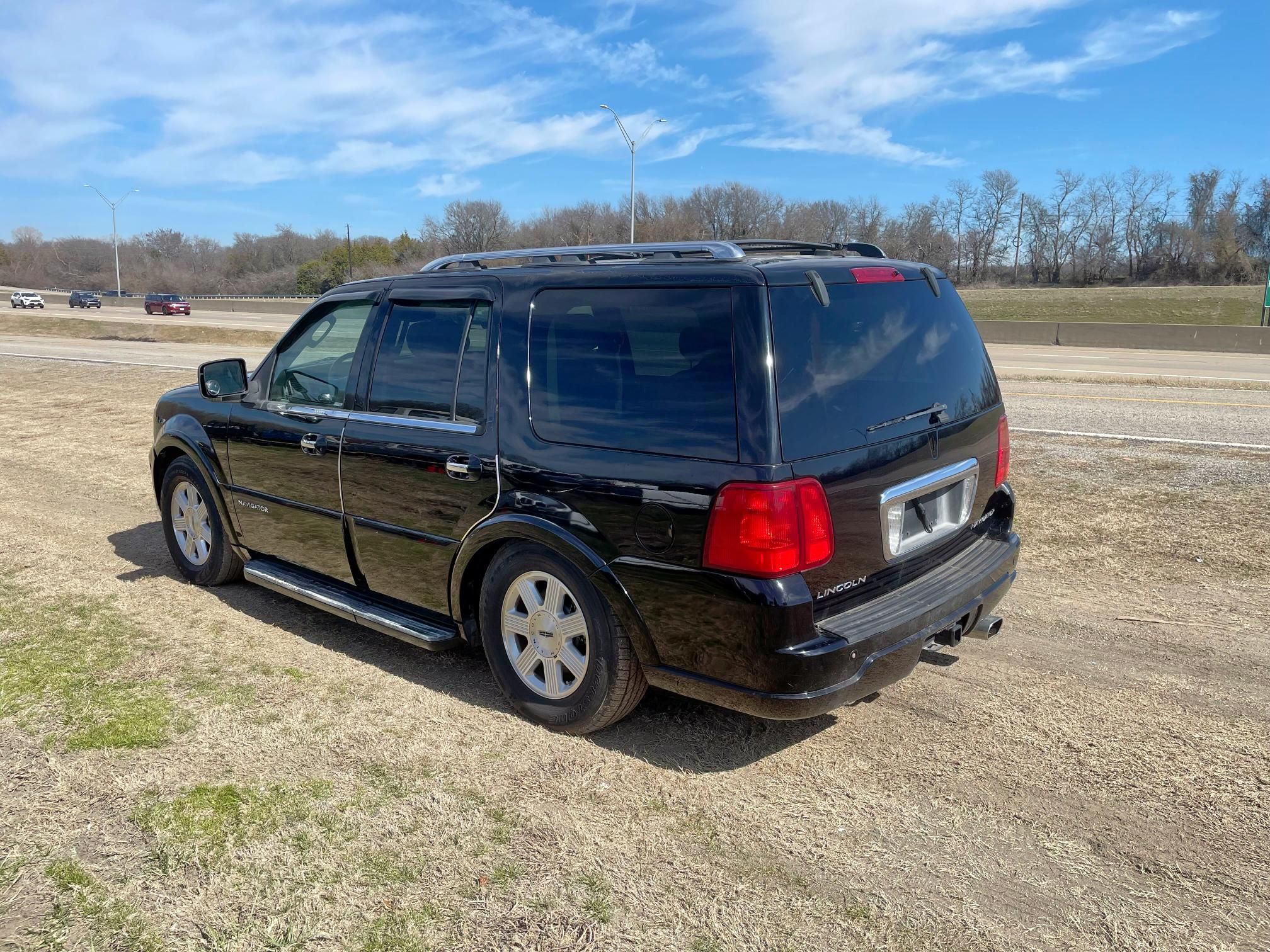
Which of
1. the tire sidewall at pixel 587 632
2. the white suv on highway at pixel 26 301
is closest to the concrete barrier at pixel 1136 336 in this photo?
the tire sidewall at pixel 587 632

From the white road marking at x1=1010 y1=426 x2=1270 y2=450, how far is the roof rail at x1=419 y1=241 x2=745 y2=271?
25.5 feet

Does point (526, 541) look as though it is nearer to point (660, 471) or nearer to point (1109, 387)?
point (660, 471)

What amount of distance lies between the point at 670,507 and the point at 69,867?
89.0 inches

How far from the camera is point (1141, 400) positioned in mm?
13898

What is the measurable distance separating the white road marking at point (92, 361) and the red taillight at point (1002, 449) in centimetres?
1736

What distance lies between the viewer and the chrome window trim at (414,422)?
4.05 m

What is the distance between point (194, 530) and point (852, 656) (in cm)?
436

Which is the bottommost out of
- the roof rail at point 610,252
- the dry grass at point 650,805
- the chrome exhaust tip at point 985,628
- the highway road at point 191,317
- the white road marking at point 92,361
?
the dry grass at point 650,805

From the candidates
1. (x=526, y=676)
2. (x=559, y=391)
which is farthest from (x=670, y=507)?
(x=526, y=676)

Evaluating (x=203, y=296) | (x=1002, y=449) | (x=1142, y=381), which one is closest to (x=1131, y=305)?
(x=1142, y=381)

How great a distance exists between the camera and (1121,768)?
3557 millimetres

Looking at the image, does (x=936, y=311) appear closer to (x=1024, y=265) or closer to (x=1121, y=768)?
(x=1121, y=768)

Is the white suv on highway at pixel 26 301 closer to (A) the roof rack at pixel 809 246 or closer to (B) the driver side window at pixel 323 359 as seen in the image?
(B) the driver side window at pixel 323 359

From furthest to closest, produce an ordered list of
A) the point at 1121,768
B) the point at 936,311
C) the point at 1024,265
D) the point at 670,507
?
1. the point at 1024,265
2. the point at 936,311
3. the point at 1121,768
4. the point at 670,507
